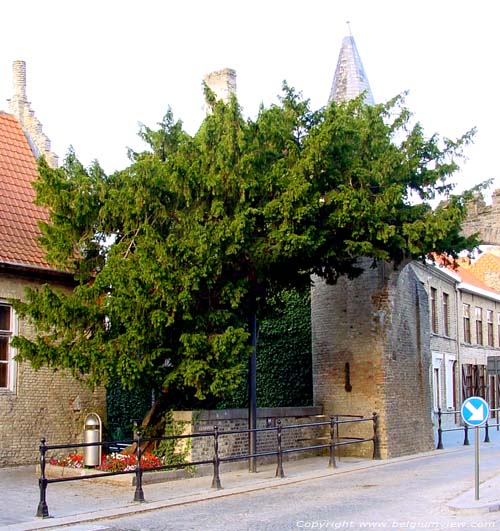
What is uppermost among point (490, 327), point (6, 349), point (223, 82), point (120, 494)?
point (223, 82)

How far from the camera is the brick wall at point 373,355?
21.7 metres

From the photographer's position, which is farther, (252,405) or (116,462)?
(252,405)

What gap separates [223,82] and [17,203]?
21.1ft

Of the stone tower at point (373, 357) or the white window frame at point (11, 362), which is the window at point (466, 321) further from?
the white window frame at point (11, 362)

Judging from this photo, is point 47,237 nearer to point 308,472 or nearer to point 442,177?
point 308,472

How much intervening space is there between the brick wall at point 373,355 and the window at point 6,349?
323 inches

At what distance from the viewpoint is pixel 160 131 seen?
17.8 m

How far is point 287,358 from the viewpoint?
25.5 meters

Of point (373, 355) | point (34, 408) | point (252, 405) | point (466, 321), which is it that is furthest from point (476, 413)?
point (466, 321)

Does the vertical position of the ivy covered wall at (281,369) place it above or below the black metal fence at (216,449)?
above

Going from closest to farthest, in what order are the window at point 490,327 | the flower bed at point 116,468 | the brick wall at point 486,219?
the flower bed at point 116,468 → the brick wall at point 486,219 → the window at point 490,327

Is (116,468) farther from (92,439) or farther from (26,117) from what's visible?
(26,117)

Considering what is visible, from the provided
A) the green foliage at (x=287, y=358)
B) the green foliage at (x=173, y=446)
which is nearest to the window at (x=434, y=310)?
the green foliage at (x=287, y=358)

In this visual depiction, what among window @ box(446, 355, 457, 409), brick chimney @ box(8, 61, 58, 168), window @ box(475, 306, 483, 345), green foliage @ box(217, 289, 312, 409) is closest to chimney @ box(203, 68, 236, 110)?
brick chimney @ box(8, 61, 58, 168)
